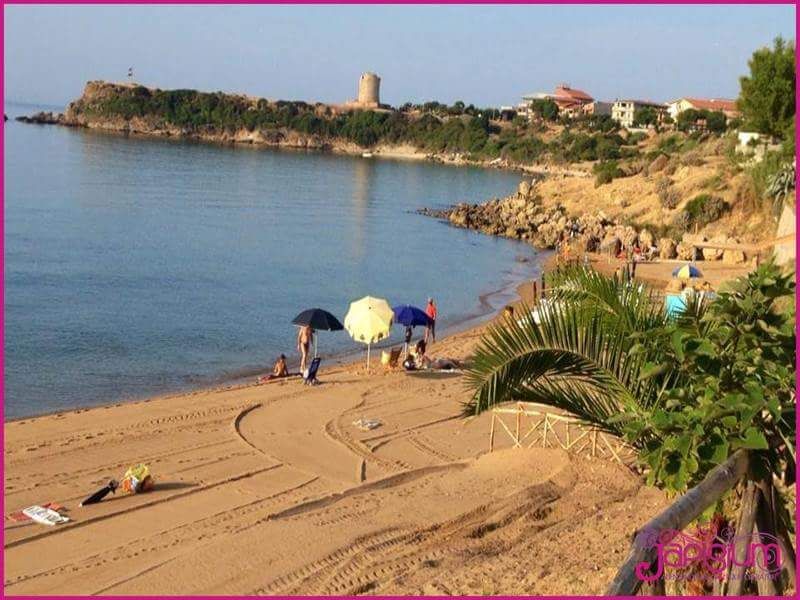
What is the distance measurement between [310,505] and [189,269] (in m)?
28.1

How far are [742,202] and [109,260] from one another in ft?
86.5

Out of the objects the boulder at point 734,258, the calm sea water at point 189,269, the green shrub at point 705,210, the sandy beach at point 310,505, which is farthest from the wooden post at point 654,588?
the green shrub at point 705,210

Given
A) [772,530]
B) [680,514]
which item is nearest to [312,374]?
[772,530]

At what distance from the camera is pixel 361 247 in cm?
4769

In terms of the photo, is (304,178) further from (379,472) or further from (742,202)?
(379,472)

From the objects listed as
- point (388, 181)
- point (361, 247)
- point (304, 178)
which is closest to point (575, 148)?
point (388, 181)

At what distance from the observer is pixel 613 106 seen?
167 m

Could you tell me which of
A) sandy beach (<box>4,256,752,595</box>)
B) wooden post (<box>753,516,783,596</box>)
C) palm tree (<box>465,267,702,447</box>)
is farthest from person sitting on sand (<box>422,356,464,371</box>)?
wooden post (<box>753,516,783,596</box>)

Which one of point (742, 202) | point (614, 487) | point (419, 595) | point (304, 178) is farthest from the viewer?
point (304, 178)

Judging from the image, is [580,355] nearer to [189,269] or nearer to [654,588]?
[654,588]

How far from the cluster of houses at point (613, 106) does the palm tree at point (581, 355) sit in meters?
117

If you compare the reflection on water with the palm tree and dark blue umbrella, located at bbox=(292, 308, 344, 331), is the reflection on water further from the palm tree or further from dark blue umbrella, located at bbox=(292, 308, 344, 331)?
the palm tree

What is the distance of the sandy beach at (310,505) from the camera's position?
26.4 ft

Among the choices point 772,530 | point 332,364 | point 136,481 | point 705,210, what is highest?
point 772,530
